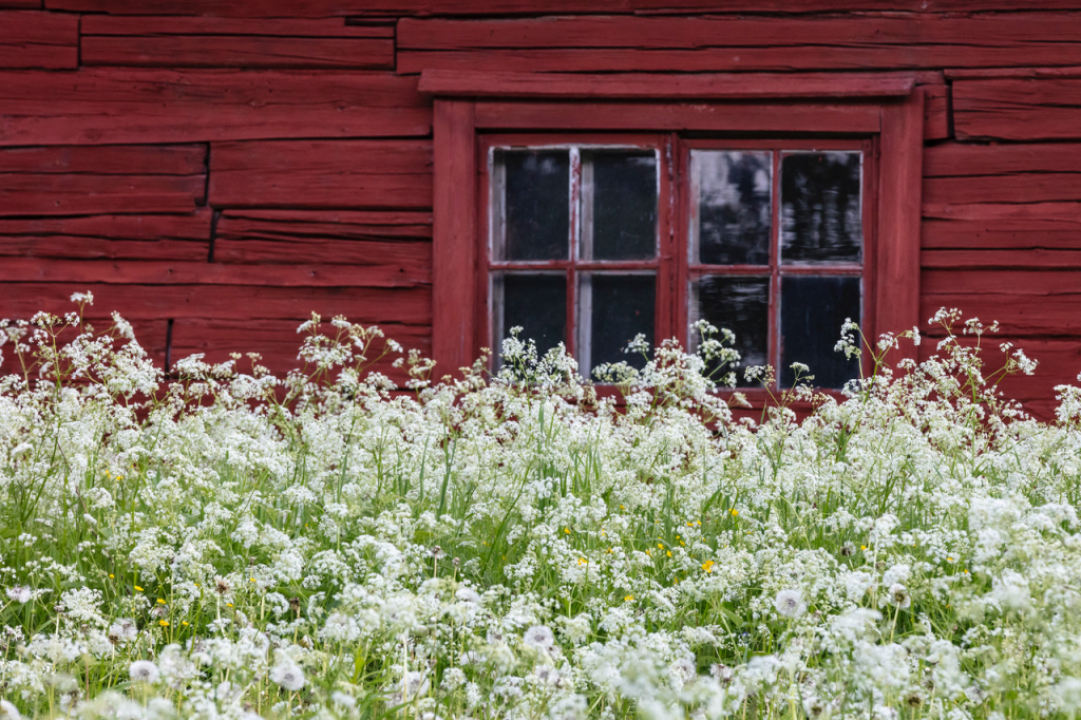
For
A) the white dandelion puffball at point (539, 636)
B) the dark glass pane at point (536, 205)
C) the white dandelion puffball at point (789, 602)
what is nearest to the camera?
the white dandelion puffball at point (539, 636)

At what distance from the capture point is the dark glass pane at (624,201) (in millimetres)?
4355

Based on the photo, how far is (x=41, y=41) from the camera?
4371mm

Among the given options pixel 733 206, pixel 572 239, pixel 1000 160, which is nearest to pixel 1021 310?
pixel 1000 160

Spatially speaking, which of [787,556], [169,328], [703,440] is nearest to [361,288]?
[169,328]

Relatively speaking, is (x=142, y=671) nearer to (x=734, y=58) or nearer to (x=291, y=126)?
(x=291, y=126)

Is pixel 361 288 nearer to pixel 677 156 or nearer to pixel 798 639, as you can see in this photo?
pixel 677 156

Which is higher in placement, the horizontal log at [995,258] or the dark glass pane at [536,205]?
the dark glass pane at [536,205]

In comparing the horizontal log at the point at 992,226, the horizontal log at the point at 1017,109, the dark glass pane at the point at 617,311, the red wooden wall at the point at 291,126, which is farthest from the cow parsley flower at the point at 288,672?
the horizontal log at the point at 1017,109

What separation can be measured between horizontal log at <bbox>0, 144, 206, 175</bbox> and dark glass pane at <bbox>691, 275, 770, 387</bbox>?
236cm

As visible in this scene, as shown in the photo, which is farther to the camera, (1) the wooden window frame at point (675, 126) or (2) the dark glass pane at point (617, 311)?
(2) the dark glass pane at point (617, 311)

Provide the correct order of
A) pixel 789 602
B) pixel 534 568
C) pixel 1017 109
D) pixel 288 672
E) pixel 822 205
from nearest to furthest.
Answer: pixel 288 672 → pixel 789 602 → pixel 534 568 → pixel 1017 109 → pixel 822 205

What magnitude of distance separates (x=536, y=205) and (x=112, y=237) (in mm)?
1943

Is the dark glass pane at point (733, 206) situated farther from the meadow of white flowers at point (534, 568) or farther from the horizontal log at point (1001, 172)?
the meadow of white flowers at point (534, 568)

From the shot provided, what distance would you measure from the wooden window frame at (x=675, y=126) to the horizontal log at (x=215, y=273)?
21 centimetres
